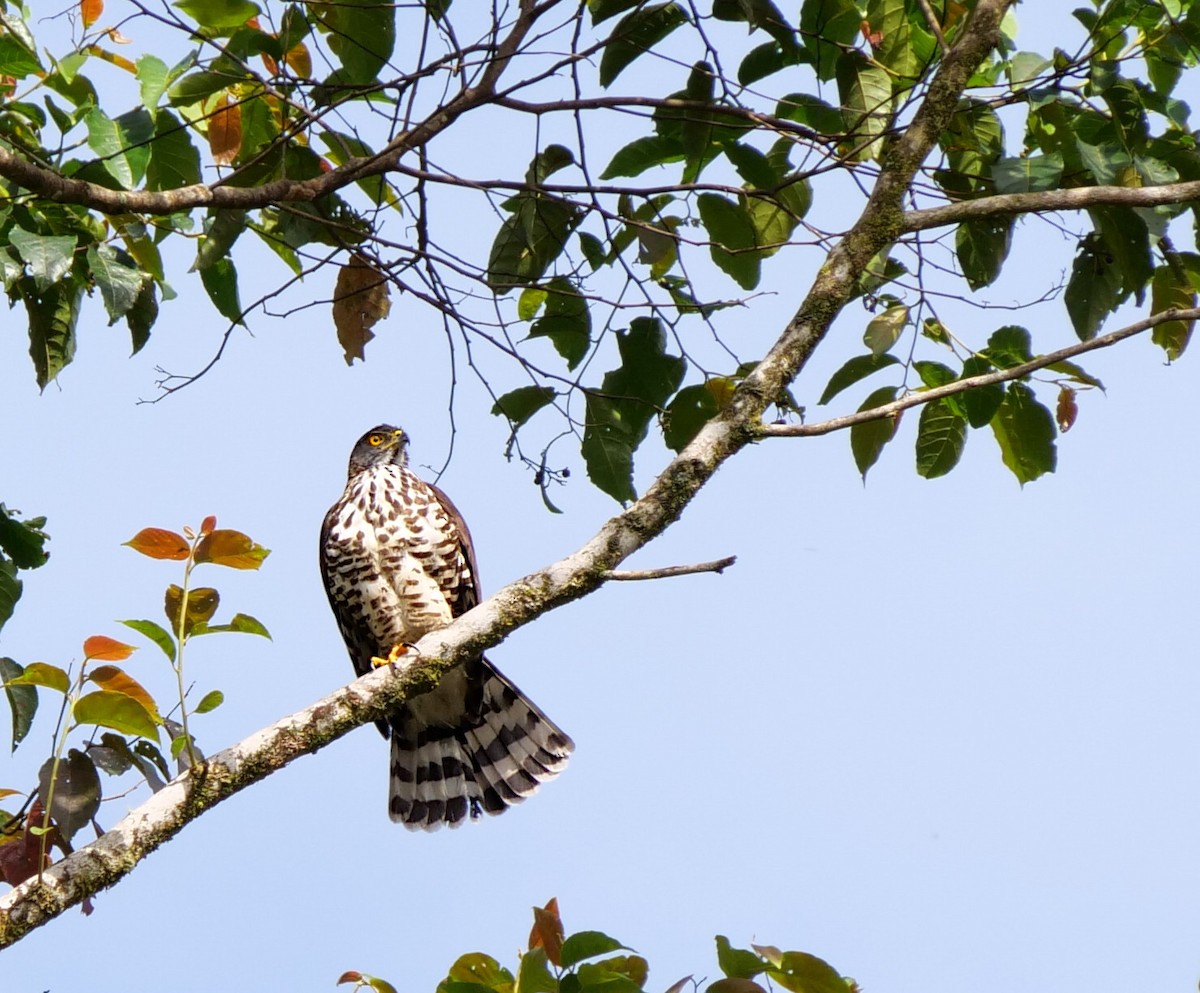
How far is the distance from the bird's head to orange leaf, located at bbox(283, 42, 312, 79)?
8.89 feet

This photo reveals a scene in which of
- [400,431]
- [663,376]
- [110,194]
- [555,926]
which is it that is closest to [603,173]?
[663,376]

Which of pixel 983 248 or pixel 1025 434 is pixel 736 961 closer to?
pixel 1025 434

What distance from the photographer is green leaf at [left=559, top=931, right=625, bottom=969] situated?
2.57 meters

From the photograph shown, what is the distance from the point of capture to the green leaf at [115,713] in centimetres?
246

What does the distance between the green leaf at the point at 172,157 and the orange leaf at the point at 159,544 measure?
88 cm

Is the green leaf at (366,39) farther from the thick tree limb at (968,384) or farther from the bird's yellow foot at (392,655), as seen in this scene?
the bird's yellow foot at (392,655)

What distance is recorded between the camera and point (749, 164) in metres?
3.31

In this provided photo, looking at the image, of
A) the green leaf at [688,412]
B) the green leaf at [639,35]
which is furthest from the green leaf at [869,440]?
the green leaf at [639,35]

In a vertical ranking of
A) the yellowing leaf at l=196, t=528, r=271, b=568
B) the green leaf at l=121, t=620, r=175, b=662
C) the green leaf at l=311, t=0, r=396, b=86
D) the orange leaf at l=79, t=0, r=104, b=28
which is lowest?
the green leaf at l=121, t=620, r=175, b=662

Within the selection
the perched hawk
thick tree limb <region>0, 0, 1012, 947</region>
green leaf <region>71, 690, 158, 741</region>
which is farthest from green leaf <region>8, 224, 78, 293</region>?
the perched hawk

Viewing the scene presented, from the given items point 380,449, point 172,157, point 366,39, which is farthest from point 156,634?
point 380,449

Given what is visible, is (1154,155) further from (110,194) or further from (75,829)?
(75,829)

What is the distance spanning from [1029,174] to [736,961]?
175 cm

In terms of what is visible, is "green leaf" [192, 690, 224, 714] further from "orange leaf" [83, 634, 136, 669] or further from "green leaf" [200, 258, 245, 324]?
"green leaf" [200, 258, 245, 324]
